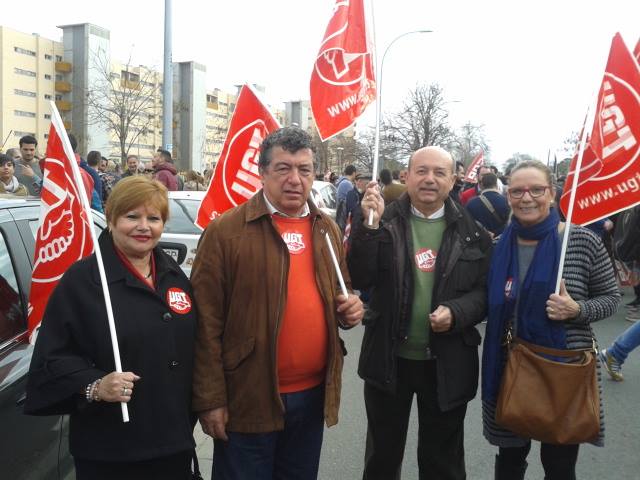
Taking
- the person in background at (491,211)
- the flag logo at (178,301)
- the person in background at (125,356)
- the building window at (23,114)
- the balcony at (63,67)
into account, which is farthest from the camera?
the balcony at (63,67)

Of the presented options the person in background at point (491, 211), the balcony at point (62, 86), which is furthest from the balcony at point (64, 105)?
the person in background at point (491, 211)

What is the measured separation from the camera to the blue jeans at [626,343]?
5297 mm

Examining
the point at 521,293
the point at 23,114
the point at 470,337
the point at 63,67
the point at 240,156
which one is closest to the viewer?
the point at 521,293

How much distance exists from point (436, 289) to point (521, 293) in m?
0.40

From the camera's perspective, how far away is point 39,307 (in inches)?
102

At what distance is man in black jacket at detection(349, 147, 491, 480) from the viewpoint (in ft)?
9.68

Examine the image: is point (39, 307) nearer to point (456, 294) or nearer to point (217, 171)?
point (217, 171)

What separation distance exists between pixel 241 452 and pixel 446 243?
53.5 inches

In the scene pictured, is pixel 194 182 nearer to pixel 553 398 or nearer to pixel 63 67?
pixel 553 398

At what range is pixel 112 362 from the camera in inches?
83.4

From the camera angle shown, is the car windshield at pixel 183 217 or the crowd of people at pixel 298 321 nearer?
the crowd of people at pixel 298 321

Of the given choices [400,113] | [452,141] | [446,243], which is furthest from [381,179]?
[452,141]

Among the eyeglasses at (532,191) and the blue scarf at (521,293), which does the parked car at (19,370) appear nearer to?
the blue scarf at (521,293)

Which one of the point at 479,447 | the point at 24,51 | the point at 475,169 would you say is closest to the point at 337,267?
the point at 479,447
